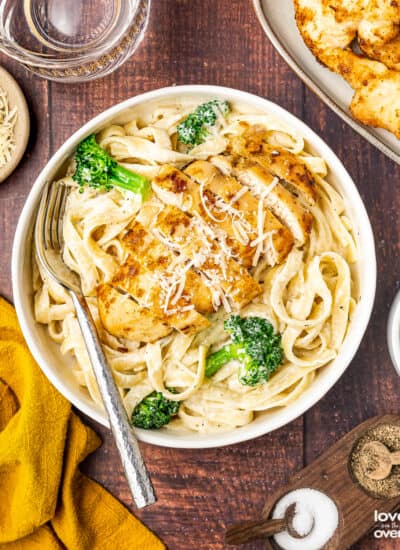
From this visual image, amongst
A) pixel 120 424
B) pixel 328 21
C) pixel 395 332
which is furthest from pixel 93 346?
pixel 328 21

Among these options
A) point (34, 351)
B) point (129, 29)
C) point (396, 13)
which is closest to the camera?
point (396, 13)

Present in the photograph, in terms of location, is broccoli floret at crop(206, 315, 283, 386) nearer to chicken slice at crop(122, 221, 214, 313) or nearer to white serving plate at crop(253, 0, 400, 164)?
chicken slice at crop(122, 221, 214, 313)

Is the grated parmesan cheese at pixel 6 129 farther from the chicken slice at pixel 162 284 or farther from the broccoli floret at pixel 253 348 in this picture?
the broccoli floret at pixel 253 348

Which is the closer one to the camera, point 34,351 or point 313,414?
point 34,351

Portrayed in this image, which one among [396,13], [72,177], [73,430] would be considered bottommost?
[73,430]

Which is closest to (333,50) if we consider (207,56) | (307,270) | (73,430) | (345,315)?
(207,56)

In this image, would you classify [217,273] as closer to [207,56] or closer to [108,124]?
[108,124]

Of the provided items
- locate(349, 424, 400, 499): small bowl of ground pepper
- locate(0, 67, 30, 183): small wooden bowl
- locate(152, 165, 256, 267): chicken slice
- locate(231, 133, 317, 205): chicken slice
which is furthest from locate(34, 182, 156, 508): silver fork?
locate(349, 424, 400, 499): small bowl of ground pepper

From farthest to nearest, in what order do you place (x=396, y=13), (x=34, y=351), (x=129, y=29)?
1. (x=129, y=29)
2. (x=34, y=351)
3. (x=396, y=13)
